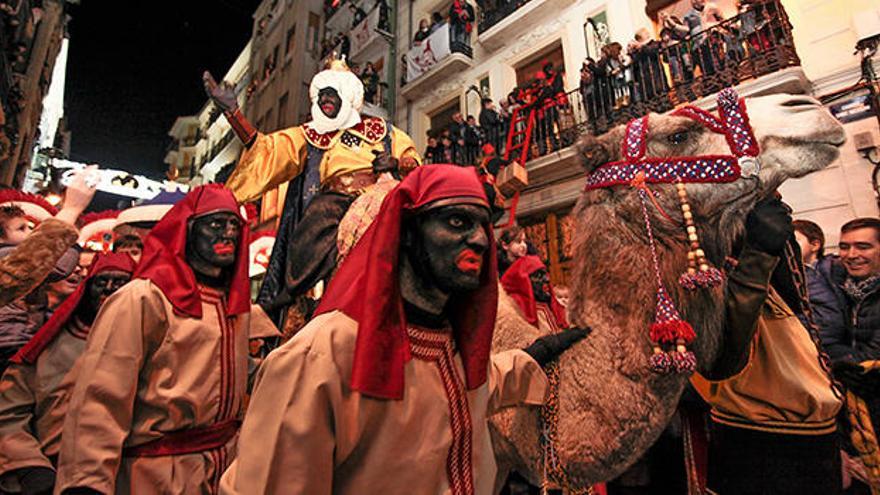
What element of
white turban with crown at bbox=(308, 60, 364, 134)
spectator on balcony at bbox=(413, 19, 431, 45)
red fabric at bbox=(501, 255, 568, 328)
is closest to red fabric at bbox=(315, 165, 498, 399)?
red fabric at bbox=(501, 255, 568, 328)

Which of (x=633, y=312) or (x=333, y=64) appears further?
(x=333, y=64)

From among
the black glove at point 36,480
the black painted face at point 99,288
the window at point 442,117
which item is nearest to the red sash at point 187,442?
the black glove at point 36,480

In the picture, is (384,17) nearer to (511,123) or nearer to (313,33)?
(313,33)

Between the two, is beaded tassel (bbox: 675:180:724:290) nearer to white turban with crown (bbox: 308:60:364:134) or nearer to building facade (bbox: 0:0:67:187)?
white turban with crown (bbox: 308:60:364:134)

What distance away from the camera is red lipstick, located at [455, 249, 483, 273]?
4.87ft

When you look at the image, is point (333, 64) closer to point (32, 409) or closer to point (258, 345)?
point (258, 345)

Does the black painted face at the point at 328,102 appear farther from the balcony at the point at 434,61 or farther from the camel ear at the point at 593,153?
the balcony at the point at 434,61

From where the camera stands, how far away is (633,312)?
2.04m

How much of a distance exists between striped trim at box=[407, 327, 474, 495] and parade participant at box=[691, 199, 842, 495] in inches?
56.4

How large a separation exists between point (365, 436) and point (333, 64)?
14.0 feet

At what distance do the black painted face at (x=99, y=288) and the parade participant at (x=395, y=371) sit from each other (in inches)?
85.6

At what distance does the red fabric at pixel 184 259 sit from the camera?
2.45 metres

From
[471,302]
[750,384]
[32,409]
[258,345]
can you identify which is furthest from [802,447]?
[258,345]

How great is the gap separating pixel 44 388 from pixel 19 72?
15.7 meters
